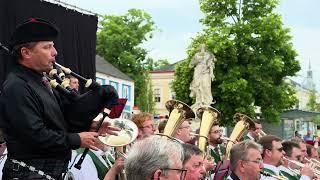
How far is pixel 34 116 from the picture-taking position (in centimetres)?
353

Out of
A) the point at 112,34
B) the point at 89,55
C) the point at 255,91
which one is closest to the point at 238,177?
the point at 89,55

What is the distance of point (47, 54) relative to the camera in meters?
3.73

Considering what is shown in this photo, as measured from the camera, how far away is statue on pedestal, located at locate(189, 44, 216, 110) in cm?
2704

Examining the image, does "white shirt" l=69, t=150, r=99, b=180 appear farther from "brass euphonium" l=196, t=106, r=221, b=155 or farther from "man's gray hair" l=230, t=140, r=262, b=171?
"brass euphonium" l=196, t=106, r=221, b=155

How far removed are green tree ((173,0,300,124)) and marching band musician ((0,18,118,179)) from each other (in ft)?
92.2

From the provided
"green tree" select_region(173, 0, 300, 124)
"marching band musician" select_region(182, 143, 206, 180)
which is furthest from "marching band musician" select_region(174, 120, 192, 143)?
"green tree" select_region(173, 0, 300, 124)

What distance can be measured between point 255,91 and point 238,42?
303cm

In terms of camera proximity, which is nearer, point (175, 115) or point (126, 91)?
point (175, 115)

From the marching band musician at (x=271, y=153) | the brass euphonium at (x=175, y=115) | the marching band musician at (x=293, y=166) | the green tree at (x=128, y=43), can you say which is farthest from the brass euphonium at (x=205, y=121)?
the green tree at (x=128, y=43)

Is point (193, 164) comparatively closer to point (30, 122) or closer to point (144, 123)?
point (30, 122)

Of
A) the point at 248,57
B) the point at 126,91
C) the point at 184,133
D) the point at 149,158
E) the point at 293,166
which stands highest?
the point at 248,57

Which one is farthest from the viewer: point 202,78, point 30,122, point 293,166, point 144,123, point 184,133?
point 202,78

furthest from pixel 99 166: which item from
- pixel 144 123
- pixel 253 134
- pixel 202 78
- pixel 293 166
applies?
pixel 202 78

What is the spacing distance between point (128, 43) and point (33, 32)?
4329 cm
